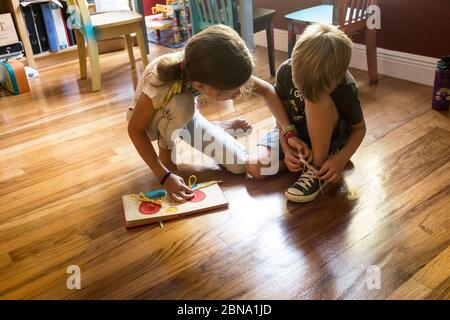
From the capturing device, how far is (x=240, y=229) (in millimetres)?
1362

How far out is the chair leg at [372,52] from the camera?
91.3 inches

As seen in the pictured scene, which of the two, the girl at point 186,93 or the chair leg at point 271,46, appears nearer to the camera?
the girl at point 186,93

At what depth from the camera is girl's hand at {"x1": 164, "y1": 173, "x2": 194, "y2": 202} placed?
1466 mm

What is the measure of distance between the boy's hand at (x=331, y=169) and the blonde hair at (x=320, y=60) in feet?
0.81

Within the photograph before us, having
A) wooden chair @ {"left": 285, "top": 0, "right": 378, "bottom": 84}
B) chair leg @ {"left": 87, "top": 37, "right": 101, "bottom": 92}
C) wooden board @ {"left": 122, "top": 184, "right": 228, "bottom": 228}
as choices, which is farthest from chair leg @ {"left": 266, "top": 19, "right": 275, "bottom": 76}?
wooden board @ {"left": 122, "top": 184, "right": 228, "bottom": 228}

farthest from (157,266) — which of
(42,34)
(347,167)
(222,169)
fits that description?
(42,34)

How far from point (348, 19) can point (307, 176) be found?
1046mm

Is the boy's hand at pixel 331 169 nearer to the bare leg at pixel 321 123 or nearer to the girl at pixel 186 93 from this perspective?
the bare leg at pixel 321 123

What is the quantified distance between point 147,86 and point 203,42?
28 centimetres

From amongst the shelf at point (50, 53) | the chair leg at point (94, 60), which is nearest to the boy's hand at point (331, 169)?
the chair leg at point (94, 60)

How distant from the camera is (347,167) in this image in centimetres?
163

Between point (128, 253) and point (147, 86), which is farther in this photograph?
point (147, 86)

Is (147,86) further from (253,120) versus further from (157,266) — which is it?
(253,120)
